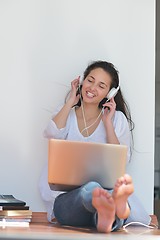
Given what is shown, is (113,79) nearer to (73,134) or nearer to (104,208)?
(73,134)

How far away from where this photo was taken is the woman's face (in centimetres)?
235

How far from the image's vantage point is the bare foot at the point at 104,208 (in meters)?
1.63

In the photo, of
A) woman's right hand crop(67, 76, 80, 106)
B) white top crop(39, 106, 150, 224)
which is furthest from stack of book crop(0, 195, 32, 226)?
woman's right hand crop(67, 76, 80, 106)

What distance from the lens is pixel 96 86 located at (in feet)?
7.70

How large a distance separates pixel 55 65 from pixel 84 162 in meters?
0.87

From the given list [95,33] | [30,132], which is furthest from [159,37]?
[30,132]

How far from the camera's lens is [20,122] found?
2.50 metres

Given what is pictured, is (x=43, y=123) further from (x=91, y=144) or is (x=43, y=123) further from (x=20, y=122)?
(x=91, y=144)

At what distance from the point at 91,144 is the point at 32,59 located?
882mm

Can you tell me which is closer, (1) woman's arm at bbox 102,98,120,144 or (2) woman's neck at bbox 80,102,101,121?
(1) woman's arm at bbox 102,98,120,144

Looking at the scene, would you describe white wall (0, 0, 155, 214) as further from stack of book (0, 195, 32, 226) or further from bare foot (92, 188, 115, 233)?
bare foot (92, 188, 115, 233)

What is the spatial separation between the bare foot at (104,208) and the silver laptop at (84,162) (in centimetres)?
15

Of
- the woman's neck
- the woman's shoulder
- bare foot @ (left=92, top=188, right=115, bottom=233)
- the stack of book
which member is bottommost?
the stack of book

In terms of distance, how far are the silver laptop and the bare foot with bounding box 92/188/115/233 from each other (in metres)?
0.15
